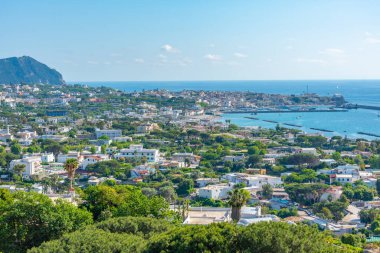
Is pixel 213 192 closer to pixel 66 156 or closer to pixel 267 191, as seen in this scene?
pixel 267 191

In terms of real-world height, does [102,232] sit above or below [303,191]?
above

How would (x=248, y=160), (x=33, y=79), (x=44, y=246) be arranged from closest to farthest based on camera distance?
(x=44, y=246), (x=248, y=160), (x=33, y=79)

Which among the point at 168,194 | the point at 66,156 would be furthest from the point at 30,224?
the point at 66,156

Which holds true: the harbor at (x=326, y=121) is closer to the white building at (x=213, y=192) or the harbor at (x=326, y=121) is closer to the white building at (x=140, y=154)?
the white building at (x=140, y=154)

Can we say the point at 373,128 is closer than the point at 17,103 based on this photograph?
Yes

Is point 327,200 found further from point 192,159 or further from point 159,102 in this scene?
point 159,102

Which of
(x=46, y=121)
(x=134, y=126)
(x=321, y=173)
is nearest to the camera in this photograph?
(x=321, y=173)

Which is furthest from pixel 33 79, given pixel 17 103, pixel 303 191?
pixel 303 191

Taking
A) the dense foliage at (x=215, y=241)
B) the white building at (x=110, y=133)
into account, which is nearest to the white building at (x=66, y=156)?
the white building at (x=110, y=133)
